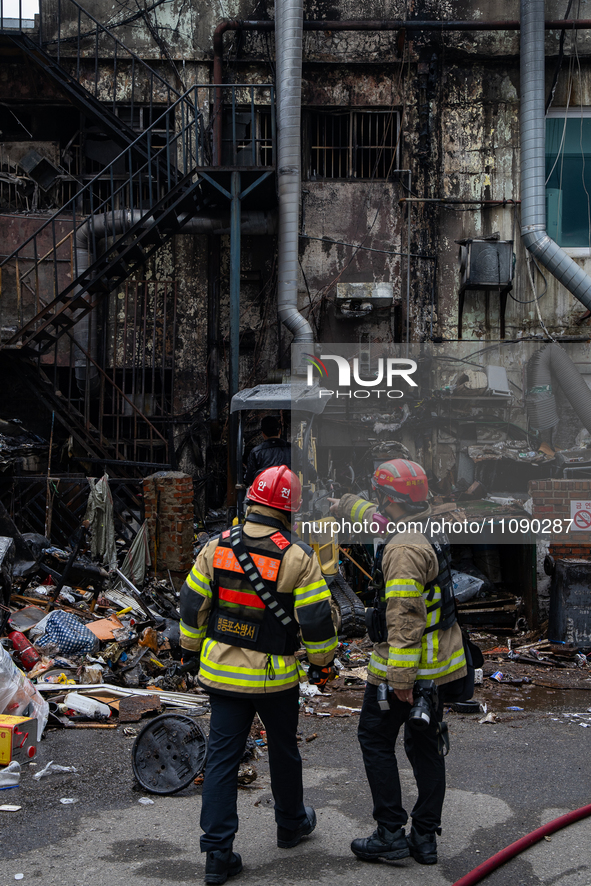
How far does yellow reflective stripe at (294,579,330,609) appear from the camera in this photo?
11.4ft

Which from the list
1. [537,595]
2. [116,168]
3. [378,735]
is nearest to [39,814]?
[378,735]

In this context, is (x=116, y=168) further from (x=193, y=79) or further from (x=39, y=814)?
(x=39, y=814)

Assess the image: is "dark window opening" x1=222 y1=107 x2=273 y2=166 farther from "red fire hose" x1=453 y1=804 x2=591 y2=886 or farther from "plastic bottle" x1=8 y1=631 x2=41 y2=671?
"red fire hose" x1=453 y1=804 x2=591 y2=886

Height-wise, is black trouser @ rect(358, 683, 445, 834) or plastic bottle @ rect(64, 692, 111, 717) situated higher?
black trouser @ rect(358, 683, 445, 834)

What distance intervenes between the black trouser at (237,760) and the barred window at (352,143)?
10444 millimetres

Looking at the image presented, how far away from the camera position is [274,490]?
361 cm

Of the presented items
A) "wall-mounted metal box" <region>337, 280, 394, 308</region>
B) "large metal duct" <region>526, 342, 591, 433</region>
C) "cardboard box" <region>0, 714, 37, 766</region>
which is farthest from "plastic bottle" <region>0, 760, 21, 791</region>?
"large metal duct" <region>526, 342, 591, 433</region>

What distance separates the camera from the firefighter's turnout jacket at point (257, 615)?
11.3 ft

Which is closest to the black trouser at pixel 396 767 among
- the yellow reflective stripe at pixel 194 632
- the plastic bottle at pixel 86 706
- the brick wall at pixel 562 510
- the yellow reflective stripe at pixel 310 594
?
the yellow reflective stripe at pixel 310 594

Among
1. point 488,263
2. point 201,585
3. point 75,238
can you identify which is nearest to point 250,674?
point 201,585

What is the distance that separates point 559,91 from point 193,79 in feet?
19.6

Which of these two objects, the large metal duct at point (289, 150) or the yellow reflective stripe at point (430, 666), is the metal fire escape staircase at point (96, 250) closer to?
the large metal duct at point (289, 150)

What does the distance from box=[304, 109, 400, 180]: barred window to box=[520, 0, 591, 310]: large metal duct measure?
2078mm

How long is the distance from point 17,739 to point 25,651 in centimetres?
178
